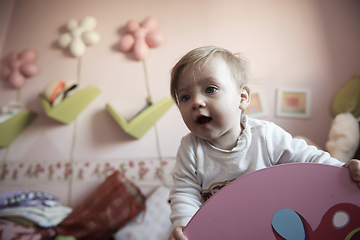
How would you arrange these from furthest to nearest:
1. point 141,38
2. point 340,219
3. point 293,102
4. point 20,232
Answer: point 141,38 → point 293,102 → point 20,232 → point 340,219

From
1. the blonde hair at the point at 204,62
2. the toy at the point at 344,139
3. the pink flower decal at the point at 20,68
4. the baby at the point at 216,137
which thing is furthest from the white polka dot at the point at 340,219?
the pink flower decal at the point at 20,68

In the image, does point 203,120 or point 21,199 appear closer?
point 203,120

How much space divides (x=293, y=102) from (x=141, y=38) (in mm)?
1267

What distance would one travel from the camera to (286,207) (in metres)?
0.43

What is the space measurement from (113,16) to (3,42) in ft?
3.92

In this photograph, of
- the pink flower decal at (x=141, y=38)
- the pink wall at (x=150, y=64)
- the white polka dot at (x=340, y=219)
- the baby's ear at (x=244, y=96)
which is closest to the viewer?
the white polka dot at (x=340, y=219)

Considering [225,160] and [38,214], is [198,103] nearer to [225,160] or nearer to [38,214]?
[225,160]

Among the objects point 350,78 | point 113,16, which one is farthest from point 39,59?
point 350,78

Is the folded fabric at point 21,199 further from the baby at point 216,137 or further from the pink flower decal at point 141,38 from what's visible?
the baby at point 216,137

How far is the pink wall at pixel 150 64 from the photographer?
168cm

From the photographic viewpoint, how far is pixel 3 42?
2.37 metres

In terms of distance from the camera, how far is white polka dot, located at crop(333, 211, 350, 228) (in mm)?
417

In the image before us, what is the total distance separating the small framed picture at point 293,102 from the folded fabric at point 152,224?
1.05 metres

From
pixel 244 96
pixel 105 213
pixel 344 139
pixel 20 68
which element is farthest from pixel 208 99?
pixel 20 68
